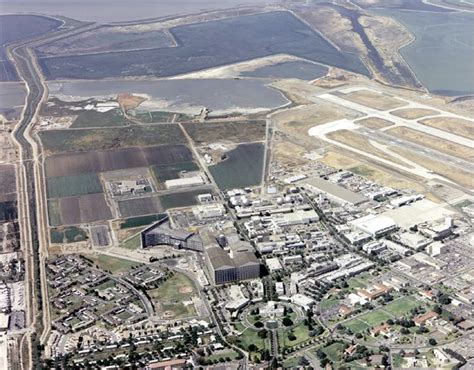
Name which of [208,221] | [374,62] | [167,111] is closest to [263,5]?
[374,62]

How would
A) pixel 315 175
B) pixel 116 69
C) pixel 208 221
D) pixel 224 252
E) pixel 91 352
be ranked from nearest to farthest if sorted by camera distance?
pixel 91 352
pixel 224 252
pixel 208 221
pixel 315 175
pixel 116 69

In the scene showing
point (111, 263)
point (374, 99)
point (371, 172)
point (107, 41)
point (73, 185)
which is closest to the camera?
point (111, 263)

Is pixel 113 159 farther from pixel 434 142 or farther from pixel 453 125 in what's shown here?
pixel 453 125

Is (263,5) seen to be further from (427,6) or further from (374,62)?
(374,62)

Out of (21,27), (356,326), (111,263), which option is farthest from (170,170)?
(21,27)

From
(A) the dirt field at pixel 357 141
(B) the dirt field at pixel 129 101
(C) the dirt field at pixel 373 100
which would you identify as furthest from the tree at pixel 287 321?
(B) the dirt field at pixel 129 101

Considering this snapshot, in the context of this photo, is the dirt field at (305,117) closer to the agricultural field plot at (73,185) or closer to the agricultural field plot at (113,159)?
the agricultural field plot at (113,159)
